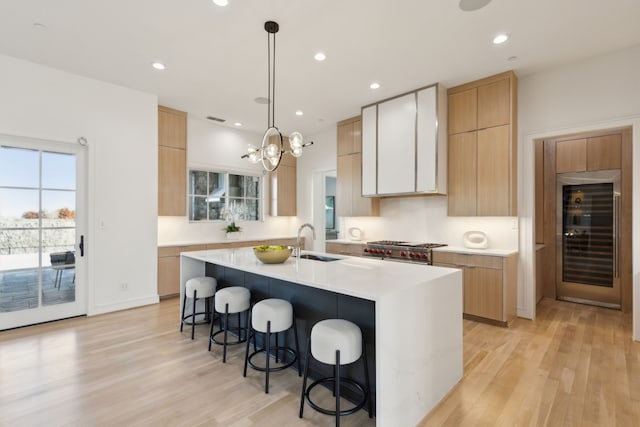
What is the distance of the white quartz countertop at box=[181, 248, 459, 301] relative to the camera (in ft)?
6.13

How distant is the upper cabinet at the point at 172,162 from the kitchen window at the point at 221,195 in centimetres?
49

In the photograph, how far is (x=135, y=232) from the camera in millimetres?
4445

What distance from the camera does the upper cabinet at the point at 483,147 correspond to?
3830 mm

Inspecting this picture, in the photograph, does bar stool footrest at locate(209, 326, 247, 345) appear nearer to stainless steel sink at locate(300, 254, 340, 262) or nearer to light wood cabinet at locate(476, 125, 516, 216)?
stainless steel sink at locate(300, 254, 340, 262)

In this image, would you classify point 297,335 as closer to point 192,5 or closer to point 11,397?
point 11,397

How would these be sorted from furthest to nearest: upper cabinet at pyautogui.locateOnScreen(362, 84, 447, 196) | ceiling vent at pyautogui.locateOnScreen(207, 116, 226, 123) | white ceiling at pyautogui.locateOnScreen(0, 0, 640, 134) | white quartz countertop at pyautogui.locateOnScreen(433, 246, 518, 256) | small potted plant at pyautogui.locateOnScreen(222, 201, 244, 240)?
small potted plant at pyautogui.locateOnScreen(222, 201, 244, 240) < ceiling vent at pyautogui.locateOnScreen(207, 116, 226, 123) < upper cabinet at pyautogui.locateOnScreen(362, 84, 447, 196) < white quartz countertop at pyautogui.locateOnScreen(433, 246, 518, 256) < white ceiling at pyautogui.locateOnScreen(0, 0, 640, 134)

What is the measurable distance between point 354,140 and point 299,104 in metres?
1.17

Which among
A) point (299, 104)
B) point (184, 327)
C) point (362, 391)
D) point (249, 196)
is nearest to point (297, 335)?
point (362, 391)

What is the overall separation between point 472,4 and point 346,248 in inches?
142

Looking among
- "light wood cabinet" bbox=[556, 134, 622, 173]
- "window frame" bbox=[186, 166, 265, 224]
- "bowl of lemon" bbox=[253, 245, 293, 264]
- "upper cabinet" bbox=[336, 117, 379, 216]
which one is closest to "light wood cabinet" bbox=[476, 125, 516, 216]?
"light wood cabinet" bbox=[556, 134, 622, 173]

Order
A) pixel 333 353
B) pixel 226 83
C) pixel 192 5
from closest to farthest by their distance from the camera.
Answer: pixel 333 353 → pixel 192 5 → pixel 226 83

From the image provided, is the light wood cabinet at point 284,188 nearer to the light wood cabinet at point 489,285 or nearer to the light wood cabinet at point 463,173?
the light wood cabinet at point 463,173

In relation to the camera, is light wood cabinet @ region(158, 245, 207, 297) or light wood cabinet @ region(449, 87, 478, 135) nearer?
light wood cabinet @ region(449, 87, 478, 135)

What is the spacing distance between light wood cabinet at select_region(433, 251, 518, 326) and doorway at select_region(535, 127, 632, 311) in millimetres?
1138
